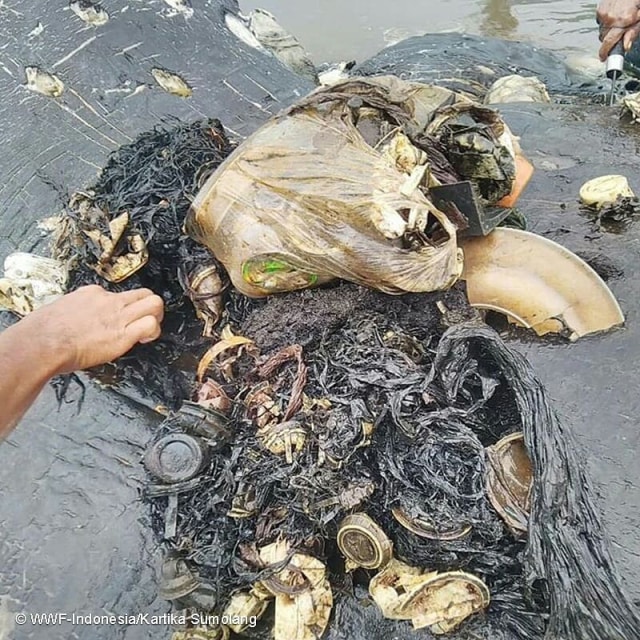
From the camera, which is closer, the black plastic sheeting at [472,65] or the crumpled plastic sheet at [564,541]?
the crumpled plastic sheet at [564,541]

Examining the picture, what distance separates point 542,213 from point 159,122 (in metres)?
1.70

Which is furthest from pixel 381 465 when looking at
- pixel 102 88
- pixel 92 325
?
pixel 102 88

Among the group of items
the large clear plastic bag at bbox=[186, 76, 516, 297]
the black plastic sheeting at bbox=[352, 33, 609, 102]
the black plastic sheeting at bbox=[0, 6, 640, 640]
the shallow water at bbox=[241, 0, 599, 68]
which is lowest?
the shallow water at bbox=[241, 0, 599, 68]

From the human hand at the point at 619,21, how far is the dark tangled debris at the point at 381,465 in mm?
2211

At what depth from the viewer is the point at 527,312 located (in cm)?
208

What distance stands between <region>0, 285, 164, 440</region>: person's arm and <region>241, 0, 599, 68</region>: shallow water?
553 cm

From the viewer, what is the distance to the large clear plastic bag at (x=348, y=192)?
1825mm

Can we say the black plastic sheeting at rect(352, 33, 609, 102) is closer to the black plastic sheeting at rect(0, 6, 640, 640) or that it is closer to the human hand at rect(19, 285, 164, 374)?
the black plastic sheeting at rect(0, 6, 640, 640)

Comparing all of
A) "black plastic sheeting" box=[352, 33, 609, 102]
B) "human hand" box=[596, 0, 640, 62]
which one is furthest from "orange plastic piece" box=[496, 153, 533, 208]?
"black plastic sheeting" box=[352, 33, 609, 102]

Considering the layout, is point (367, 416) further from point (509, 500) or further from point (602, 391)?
point (602, 391)

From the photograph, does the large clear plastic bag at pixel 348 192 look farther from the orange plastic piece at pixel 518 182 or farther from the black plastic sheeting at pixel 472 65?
the black plastic sheeting at pixel 472 65

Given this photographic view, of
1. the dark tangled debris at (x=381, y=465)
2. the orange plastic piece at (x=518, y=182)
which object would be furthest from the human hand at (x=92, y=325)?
the orange plastic piece at (x=518, y=182)

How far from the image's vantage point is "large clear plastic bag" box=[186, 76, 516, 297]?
1.83m

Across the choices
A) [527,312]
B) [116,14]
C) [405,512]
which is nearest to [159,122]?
[116,14]
